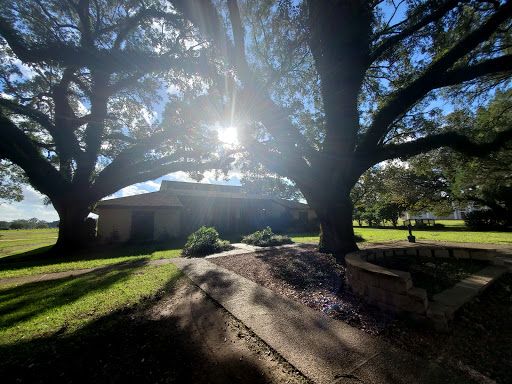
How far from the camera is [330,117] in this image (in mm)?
6902

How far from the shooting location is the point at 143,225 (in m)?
15.4

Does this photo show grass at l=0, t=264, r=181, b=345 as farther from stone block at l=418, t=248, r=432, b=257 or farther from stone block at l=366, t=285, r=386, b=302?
stone block at l=418, t=248, r=432, b=257

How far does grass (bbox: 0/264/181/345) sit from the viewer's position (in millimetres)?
3039

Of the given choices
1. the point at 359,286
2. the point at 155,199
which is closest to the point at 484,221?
the point at 359,286

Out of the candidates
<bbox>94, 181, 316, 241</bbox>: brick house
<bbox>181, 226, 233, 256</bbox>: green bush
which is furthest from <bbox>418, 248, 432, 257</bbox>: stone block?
<bbox>94, 181, 316, 241</bbox>: brick house

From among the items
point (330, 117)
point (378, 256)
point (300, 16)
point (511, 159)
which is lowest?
point (378, 256)

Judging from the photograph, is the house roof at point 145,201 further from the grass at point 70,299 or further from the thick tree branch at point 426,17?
the thick tree branch at point 426,17

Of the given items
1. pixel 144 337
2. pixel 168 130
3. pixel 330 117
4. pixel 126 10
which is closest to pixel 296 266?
pixel 144 337

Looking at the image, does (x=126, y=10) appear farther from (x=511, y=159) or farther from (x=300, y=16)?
(x=511, y=159)

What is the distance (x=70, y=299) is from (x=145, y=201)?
1263cm

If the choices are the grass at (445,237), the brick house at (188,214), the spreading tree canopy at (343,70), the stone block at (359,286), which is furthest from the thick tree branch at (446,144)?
the brick house at (188,214)

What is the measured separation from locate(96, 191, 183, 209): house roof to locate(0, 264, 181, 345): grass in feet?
31.0

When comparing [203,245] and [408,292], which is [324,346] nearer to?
[408,292]

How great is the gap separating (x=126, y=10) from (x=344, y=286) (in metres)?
17.4
